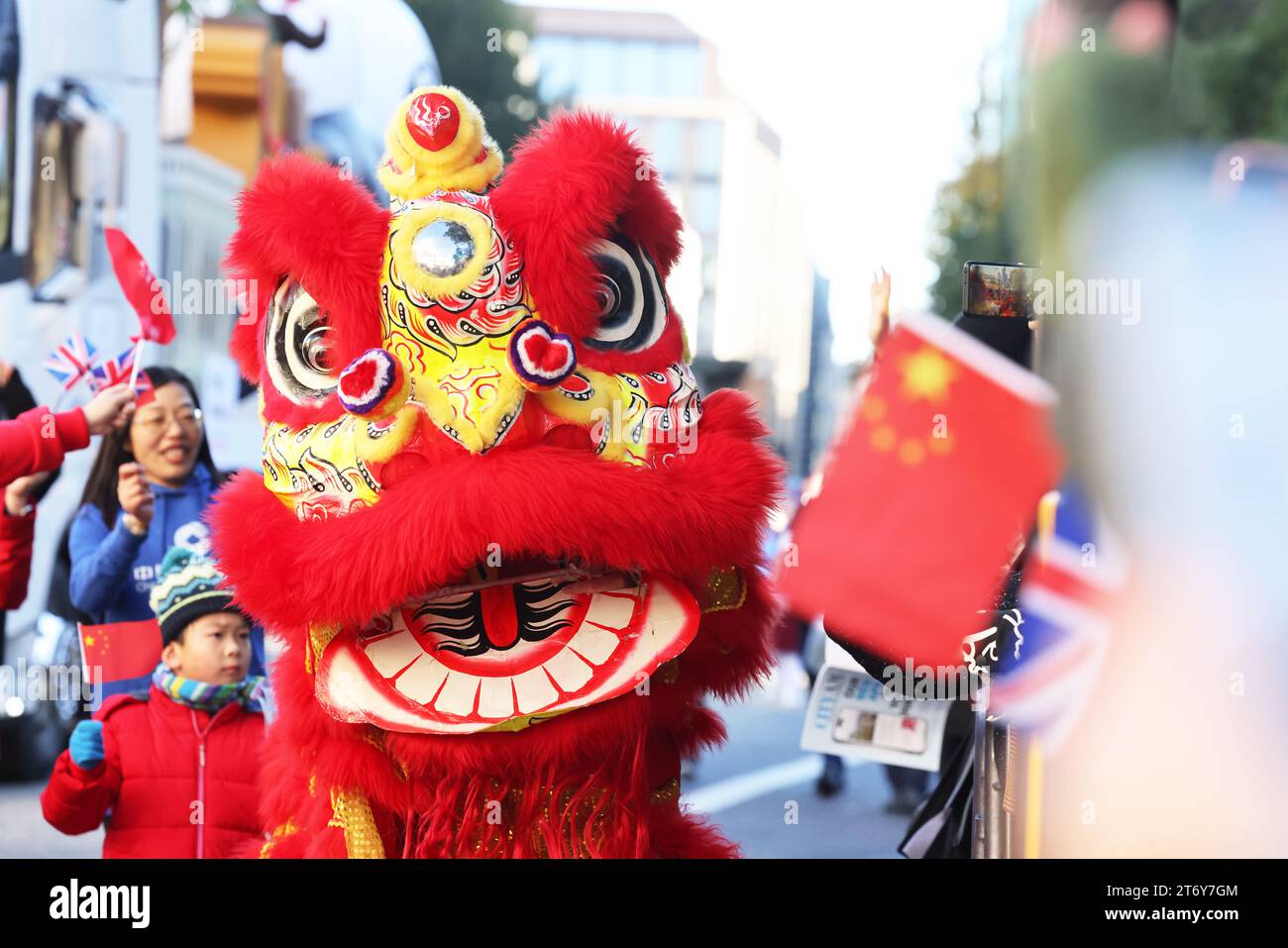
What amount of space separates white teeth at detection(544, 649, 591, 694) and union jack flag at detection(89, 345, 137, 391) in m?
1.61

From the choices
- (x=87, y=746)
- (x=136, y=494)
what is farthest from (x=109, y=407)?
(x=87, y=746)

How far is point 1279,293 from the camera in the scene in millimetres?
2566

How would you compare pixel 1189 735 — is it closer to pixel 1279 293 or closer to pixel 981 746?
pixel 981 746

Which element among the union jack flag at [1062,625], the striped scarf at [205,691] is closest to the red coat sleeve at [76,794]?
the striped scarf at [205,691]

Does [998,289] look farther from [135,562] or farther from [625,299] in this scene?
[135,562]

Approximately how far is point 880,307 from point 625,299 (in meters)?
0.88

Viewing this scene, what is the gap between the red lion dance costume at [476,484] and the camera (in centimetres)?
220

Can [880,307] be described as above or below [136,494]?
above

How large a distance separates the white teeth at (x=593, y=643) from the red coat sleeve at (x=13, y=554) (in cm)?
182

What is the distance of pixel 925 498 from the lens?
2.85m

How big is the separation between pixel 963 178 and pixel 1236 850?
1110 cm

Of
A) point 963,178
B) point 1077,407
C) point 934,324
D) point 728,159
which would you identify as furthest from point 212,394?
point 728,159

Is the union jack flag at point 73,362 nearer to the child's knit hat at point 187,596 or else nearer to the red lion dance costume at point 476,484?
the child's knit hat at point 187,596

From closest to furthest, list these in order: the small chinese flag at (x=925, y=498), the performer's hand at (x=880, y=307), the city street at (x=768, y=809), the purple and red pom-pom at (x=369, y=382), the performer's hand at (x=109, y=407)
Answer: the purple and red pom-pom at (x=369, y=382) < the small chinese flag at (x=925, y=498) < the performer's hand at (x=880, y=307) < the performer's hand at (x=109, y=407) < the city street at (x=768, y=809)
